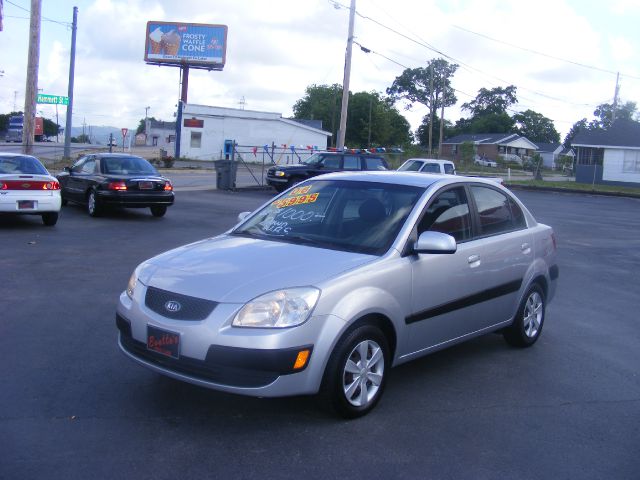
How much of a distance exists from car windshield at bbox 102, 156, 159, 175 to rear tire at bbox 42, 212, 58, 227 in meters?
2.42

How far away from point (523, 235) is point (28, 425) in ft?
14.9

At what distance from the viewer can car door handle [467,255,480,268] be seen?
5.91 meters

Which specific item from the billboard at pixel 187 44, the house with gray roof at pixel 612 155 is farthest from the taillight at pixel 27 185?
the billboard at pixel 187 44

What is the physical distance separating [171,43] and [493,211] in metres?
59.5

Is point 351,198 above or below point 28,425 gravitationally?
above

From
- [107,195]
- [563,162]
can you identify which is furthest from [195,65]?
[107,195]

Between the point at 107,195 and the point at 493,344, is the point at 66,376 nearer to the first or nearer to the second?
the point at 493,344

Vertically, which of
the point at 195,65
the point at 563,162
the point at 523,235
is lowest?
the point at 523,235

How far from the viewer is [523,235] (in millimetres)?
6809

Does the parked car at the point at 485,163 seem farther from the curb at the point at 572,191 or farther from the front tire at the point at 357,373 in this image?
the front tire at the point at 357,373

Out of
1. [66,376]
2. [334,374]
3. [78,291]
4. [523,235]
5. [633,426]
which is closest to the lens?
[334,374]

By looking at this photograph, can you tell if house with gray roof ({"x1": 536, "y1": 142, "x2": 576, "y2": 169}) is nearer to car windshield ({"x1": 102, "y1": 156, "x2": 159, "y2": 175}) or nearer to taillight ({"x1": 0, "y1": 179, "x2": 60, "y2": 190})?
car windshield ({"x1": 102, "y1": 156, "x2": 159, "y2": 175})

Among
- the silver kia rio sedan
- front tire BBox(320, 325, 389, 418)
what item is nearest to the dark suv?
the silver kia rio sedan

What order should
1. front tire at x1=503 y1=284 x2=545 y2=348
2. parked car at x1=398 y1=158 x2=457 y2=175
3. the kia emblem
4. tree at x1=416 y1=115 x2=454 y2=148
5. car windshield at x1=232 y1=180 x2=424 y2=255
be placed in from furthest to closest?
tree at x1=416 y1=115 x2=454 y2=148 < parked car at x1=398 y1=158 x2=457 y2=175 < front tire at x1=503 y1=284 x2=545 y2=348 < car windshield at x1=232 y1=180 x2=424 y2=255 < the kia emblem
